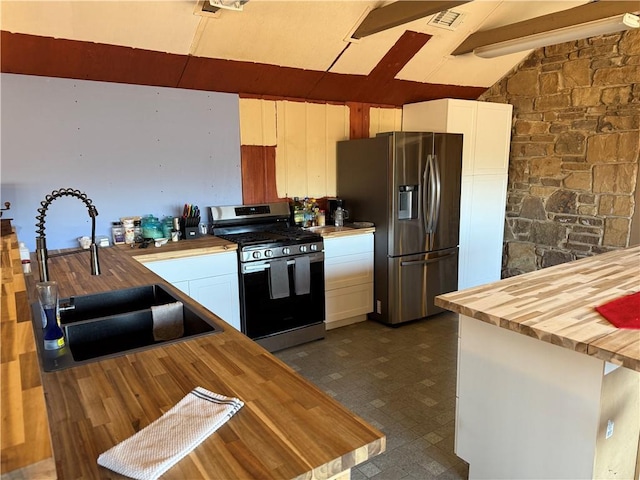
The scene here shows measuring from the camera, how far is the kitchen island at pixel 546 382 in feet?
5.20

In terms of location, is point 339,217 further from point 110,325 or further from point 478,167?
point 110,325

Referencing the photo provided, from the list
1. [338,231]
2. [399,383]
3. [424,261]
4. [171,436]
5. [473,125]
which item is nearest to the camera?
[171,436]

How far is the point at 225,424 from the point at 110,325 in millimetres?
955

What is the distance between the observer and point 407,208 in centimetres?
402

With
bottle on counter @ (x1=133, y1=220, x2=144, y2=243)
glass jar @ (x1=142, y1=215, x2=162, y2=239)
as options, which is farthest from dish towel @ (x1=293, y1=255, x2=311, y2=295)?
bottle on counter @ (x1=133, y1=220, x2=144, y2=243)

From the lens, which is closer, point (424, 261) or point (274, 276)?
point (274, 276)

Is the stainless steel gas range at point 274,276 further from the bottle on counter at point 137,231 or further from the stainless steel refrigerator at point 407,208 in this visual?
the stainless steel refrigerator at point 407,208

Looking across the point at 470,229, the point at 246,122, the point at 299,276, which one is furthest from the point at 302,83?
the point at 470,229

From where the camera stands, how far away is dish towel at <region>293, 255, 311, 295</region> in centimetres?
352

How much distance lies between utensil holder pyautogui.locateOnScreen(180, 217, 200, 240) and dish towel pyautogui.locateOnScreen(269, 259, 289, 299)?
2.28 feet

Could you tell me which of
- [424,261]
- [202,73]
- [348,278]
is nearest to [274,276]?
[348,278]

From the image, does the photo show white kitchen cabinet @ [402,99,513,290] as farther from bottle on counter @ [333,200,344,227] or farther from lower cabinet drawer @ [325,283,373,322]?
bottle on counter @ [333,200,344,227]

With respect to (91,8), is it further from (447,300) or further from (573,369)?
(573,369)

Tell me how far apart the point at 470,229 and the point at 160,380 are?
13.1 feet
